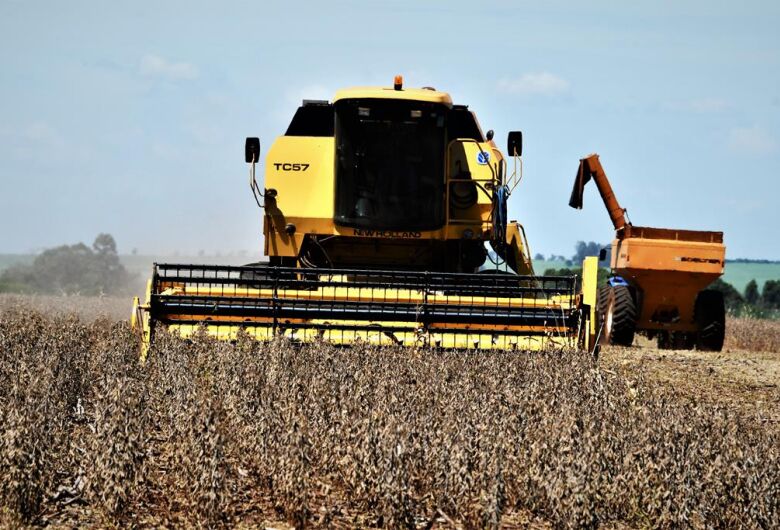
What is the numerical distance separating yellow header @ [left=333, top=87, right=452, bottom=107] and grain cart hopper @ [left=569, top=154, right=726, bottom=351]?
5.61 meters

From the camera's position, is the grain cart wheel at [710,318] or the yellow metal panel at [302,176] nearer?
the yellow metal panel at [302,176]

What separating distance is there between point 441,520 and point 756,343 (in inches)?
677

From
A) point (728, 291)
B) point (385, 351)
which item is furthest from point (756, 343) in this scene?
point (728, 291)

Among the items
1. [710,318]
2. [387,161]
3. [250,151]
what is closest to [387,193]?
[387,161]

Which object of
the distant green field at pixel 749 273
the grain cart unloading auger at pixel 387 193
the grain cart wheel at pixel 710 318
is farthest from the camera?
the distant green field at pixel 749 273

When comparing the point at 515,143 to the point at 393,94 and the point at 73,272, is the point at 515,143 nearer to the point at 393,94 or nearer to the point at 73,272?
the point at 393,94

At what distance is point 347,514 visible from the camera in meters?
5.45

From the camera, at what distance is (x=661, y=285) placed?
16.4 meters

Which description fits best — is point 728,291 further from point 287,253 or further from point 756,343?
point 287,253

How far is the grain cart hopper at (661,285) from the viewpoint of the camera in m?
16.2

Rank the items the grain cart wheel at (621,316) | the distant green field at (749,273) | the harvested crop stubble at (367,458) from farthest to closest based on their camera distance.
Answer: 1. the distant green field at (749,273)
2. the grain cart wheel at (621,316)
3. the harvested crop stubble at (367,458)

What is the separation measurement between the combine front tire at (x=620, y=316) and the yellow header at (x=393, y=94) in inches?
229

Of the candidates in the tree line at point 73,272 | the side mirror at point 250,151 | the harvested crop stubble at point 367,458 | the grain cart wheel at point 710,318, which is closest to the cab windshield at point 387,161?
the side mirror at point 250,151

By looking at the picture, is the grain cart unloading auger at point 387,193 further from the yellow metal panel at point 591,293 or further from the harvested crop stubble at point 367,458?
the harvested crop stubble at point 367,458
